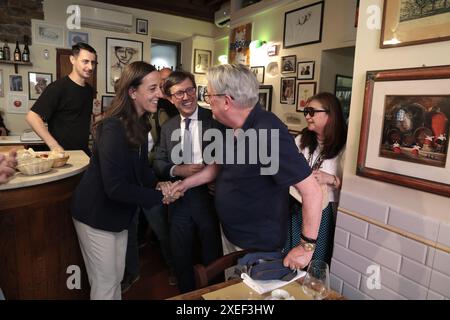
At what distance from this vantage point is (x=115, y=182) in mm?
1498

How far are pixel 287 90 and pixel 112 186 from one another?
3158 mm

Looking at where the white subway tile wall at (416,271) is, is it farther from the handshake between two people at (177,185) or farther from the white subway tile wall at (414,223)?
the handshake between two people at (177,185)

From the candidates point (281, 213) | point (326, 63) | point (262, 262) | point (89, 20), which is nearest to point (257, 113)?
point (281, 213)

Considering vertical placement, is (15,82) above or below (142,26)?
below

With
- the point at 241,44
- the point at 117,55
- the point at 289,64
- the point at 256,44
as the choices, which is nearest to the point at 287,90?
the point at 289,64

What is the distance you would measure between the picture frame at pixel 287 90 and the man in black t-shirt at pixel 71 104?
235 centimetres

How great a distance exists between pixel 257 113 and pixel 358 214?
68 cm

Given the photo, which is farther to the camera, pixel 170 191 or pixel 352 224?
pixel 170 191

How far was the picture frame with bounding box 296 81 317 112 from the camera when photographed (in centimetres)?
373

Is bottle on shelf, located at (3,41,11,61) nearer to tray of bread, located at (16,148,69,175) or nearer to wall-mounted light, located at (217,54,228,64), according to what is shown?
wall-mounted light, located at (217,54,228,64)

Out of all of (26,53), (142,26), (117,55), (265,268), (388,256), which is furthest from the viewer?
(142,26)

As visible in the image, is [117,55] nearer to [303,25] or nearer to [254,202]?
[303,25]
